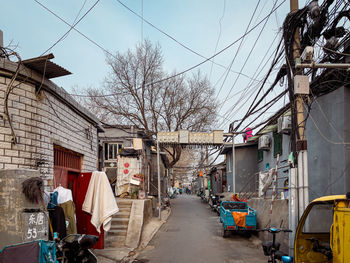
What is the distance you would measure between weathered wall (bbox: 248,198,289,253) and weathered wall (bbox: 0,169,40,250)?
6.69 metres

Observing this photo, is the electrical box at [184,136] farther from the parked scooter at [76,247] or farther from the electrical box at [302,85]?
the parked scooter at [76,247]

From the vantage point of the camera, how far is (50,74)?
7.49 meters

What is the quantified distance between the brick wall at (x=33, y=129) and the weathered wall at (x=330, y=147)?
6.80 m

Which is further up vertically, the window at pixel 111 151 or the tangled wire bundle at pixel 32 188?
the window at pixel 111 151

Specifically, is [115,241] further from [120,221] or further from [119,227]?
[120,221]

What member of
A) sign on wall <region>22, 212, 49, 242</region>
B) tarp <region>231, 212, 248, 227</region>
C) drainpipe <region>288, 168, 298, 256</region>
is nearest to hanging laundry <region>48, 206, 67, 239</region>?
sign on wall <region>22, 212, 49, 242</region>

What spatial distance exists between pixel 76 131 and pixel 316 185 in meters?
8.10

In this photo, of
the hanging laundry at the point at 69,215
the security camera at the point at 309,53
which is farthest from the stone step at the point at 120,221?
the security camera at the point at 309,53

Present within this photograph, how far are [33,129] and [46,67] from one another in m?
1.46

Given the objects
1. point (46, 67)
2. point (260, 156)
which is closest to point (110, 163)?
point (260, 156)

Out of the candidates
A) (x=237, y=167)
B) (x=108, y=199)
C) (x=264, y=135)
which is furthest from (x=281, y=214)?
(x=237, y=167)

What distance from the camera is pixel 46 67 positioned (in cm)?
703

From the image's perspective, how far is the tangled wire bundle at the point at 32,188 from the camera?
17.5 ft

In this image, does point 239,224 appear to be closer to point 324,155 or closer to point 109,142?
point 324,155
